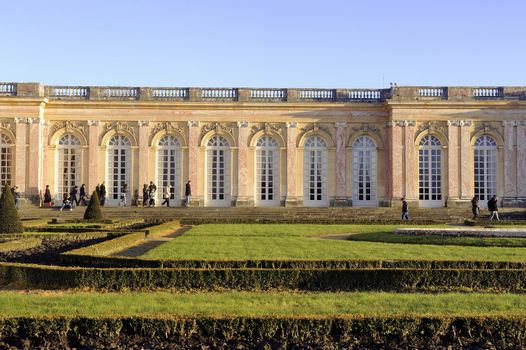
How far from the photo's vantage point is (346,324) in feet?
21.9

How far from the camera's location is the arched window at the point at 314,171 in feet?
107

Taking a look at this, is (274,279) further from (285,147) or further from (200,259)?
(285,147)

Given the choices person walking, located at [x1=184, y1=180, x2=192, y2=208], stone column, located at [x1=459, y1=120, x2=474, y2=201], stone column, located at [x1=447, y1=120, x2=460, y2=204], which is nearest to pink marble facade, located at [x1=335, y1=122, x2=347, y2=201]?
stone column, located at [x1=447, y1=120, x2=460, y2=204]

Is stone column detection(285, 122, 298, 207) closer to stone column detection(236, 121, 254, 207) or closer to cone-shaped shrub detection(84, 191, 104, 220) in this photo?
stone column detection(236, 121, 254, 207)

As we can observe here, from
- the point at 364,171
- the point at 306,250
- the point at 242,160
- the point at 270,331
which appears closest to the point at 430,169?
the point at 364,171

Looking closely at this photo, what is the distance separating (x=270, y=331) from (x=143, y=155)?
1042 inches

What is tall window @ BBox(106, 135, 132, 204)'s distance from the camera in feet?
106

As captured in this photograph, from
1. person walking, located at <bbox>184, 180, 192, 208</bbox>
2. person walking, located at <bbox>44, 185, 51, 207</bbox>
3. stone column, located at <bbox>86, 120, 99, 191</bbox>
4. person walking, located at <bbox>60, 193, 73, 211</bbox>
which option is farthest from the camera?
stone column, located at <bbox>86, 120, 99, 191</bbox>

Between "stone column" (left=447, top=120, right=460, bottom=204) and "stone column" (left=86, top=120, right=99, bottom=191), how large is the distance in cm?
1663

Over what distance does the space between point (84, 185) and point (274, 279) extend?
23.6 metres

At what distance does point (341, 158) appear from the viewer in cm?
3241

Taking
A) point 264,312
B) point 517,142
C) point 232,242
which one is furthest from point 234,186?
point 264,312

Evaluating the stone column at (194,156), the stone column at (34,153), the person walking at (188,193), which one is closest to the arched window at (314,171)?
the stone column at (194,156)

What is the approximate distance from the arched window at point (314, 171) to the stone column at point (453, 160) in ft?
19.1
